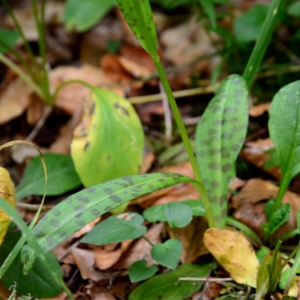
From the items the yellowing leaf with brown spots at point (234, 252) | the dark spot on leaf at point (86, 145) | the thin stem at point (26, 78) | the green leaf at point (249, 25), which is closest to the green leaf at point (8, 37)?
the thin stem at point (26, 78)

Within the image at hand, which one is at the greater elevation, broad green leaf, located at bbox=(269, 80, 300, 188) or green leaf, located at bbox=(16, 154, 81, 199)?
broad green leaf, located at bbox=(269, 80, 300, 188)

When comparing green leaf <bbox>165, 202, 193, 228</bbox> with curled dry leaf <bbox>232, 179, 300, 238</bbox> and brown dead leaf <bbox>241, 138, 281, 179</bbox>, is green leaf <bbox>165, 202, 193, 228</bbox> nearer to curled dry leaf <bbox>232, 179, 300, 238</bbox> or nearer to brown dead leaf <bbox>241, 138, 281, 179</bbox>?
curled dry leaf <bbox>232, 179, 300, 238</bbox>

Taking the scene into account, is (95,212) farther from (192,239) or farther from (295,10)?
(295,10)

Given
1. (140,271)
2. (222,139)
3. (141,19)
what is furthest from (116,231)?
(141,19)

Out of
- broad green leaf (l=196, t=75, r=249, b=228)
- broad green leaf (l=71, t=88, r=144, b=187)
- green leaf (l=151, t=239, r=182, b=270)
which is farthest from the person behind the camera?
broad green leaf (l=71, t=88, r=144, b=187)

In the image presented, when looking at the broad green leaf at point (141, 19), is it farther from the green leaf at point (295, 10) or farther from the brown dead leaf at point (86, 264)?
the green leaf at point (295, 10)

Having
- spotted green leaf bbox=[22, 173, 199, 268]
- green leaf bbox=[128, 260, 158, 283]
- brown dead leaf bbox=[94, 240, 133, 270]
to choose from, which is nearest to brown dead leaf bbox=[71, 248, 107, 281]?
brown dead leaf bbox=[94, 240, 133, 270]
